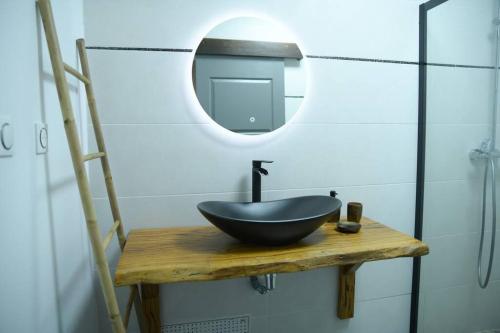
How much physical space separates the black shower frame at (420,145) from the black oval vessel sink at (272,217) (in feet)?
2.24

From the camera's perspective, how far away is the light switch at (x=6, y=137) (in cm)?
69

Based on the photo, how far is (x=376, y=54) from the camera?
1.53 metres

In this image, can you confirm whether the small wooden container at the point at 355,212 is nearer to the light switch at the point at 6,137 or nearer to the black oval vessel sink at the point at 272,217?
the black oval vessel sink at the point at 272,217

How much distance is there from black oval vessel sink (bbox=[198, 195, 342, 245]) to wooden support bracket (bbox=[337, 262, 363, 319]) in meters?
0.45

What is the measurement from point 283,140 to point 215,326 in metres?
0.92

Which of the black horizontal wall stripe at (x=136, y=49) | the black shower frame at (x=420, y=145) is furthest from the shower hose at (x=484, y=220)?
the black horizontal wall stripe at (x=136, y=49)

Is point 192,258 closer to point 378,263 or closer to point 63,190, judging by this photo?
point 63,190

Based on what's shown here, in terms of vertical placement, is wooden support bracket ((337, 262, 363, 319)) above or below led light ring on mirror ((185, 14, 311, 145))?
below

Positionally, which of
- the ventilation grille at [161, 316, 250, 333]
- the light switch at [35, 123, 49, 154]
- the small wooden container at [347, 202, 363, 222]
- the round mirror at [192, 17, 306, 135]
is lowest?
the ventilation grille at [161, 316, 250, 333]

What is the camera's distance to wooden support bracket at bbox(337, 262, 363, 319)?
1.52 meters

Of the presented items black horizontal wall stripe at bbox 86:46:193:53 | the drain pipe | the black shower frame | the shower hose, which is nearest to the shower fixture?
the shower hose

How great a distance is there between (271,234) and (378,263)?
0.92 m

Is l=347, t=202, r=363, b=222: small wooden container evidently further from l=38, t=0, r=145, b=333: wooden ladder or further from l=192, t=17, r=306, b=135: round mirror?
l=38, t=0, r=145, b=333: wooden ladder

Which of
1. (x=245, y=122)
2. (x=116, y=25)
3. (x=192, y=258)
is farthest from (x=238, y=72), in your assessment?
(x=192, y=258)
